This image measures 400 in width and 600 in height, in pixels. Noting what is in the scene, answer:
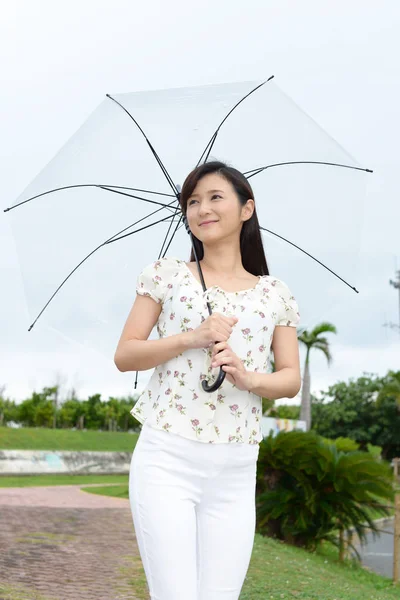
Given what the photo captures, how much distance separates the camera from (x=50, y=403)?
48.9 metres

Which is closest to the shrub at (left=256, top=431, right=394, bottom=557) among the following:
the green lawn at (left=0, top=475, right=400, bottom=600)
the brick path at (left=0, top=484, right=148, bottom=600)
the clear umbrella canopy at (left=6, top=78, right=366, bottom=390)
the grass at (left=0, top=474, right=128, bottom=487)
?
the green lawn at (left=0, top=475, right=400, bottom=600)

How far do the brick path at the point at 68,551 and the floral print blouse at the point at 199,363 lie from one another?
168 inches

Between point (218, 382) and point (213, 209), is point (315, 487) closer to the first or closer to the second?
point (213, 209)

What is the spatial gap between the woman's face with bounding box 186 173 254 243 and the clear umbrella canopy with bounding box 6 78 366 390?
0.96 meters

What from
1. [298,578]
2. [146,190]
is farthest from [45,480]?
[146,190]

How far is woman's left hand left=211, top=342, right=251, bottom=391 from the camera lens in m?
2.25

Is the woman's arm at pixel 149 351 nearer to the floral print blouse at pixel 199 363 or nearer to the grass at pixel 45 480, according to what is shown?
the floral print blouse at pixel 199 363

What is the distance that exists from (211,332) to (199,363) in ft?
0.57

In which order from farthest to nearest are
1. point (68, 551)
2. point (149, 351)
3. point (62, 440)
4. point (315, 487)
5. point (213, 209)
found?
point (62, 440), point (315, 487), point (68, 551), point (213, 209), point (149, 351)

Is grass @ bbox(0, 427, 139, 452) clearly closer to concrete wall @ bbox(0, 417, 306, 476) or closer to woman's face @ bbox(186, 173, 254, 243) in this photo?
concrete wall @ bbox(0, 417, 306, 476)

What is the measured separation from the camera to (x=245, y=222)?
2775 mm

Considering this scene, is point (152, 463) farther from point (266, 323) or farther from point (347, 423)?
point (347, 423)

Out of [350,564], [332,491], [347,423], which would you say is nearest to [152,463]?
[332,491]

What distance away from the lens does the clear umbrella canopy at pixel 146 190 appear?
3.60 m
